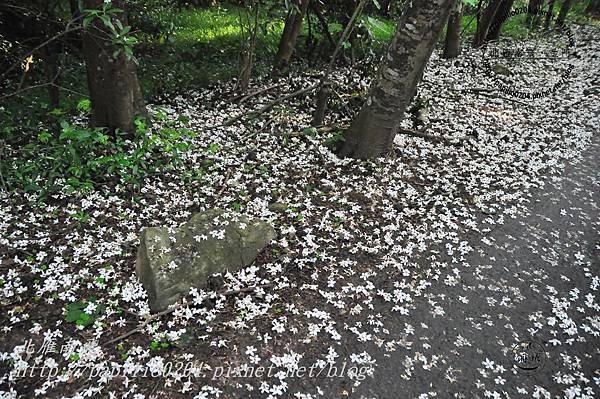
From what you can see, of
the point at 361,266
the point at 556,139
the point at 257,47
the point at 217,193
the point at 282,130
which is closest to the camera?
the point at 361,266

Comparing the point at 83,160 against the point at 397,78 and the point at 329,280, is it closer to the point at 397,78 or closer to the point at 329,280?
the point at 329,280

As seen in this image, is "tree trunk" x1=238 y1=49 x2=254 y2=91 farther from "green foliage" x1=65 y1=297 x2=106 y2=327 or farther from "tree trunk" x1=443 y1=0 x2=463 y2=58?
"tree trunk" x1=443 y1=0 x2=463 y2=58

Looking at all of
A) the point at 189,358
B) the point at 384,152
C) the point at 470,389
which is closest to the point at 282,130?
the point at 384,152

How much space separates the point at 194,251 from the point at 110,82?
3146mm

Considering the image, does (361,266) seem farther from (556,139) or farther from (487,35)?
(487,35)

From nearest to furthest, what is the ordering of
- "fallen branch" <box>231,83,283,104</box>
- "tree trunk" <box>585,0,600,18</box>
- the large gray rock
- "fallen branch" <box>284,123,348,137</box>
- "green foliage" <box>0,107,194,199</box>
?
1. the large gray rock
2. "green foliage" <box>0,107,194,199</box>
3. "fallen branch" <box>284,123,348,137</box>
4. "fallen branch" <box>231,83,283,104</box>
5. "tree trunk" <box>585,0,600,18</box>

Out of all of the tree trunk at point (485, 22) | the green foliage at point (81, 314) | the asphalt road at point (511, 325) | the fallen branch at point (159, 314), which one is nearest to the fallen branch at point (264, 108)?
the fallen branch at point (159, 314)

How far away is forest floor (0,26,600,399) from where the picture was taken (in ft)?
11.6

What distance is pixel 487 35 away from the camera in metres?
14.7

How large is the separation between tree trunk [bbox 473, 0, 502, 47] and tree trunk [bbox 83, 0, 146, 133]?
38.5 feet

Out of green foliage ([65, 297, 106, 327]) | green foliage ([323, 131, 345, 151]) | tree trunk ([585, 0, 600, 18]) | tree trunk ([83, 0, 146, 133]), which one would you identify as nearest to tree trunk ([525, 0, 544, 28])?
tree trunk ([585, 0, 600, 18])

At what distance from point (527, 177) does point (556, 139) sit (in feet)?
7.13

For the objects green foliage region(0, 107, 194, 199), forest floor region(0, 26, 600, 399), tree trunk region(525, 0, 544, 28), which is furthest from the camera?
tree trunk region(525, 0, 544, 28)

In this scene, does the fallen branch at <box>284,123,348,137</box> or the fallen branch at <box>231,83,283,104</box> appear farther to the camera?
the fallen branch at <box>231,83,283,104</box>
